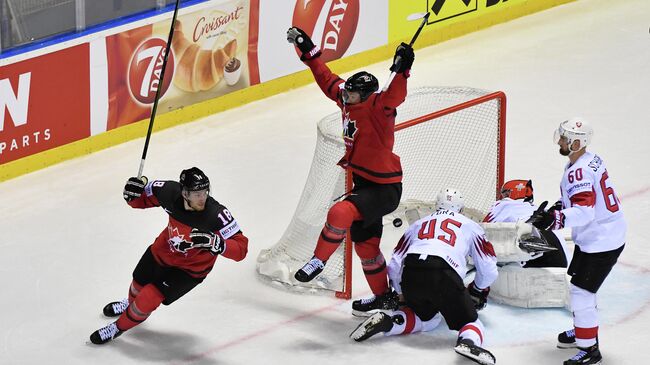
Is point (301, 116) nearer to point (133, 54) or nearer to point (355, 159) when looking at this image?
point (133, 54)

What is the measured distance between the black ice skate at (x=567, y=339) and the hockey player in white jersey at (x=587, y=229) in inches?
8.2

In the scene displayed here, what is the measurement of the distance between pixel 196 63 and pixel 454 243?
388 cm

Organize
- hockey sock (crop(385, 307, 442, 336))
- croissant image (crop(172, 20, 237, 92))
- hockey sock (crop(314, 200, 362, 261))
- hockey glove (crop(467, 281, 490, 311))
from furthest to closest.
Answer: croissant image (crop(172, 20, 237, 92)), hockey glove (crop(467, 281, 490, 311)), hockey sock (crop(385, 307, 442, 336)), hockey sock (crop(314, 200, 362, 261))

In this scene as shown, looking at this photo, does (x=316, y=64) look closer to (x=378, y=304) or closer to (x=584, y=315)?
(x=378, y=304)

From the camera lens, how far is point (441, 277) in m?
7.53

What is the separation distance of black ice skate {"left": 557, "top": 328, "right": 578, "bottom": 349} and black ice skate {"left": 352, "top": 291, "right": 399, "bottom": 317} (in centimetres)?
89

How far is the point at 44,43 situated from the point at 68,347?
281 cm

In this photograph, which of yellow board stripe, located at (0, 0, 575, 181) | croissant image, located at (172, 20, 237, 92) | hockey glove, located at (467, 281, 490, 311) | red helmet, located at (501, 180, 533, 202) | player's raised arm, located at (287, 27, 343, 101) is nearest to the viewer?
hockey glove, located at (467, 281, 490, 311)

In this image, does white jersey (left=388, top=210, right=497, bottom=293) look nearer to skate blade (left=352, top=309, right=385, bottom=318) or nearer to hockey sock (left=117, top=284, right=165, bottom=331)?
skate blade (left=352, top=309, right=385, bottom=318)

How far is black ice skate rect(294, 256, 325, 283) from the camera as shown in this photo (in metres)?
7.71

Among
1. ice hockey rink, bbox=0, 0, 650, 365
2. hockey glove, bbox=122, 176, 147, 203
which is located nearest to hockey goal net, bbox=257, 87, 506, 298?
ice hockey rink, bbox=0, 0, 650, 365

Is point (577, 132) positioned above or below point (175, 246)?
above

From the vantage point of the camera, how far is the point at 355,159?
7.97m

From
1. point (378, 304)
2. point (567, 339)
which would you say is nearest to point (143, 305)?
point (378, 304)
